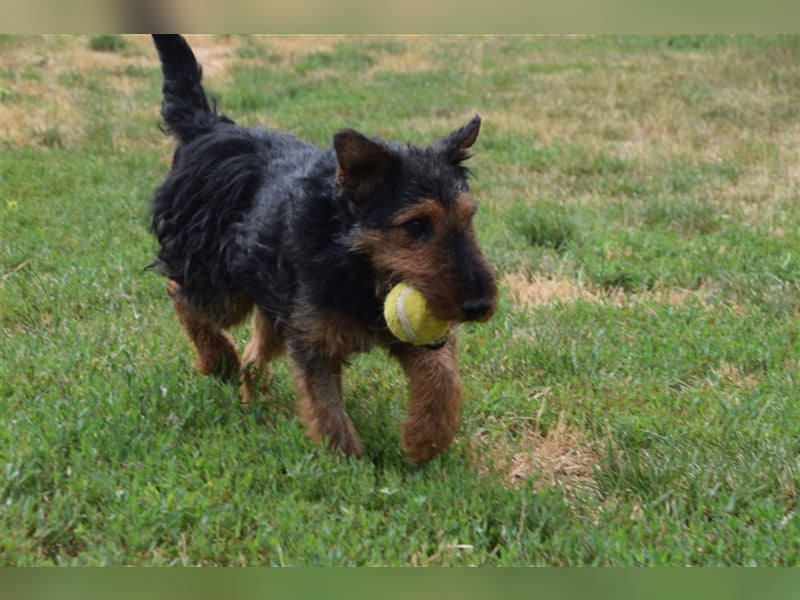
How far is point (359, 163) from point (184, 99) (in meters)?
1.84

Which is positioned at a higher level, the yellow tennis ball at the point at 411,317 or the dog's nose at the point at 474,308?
the dog's nose at the point at 474,308

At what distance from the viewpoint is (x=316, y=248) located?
13.4 feet

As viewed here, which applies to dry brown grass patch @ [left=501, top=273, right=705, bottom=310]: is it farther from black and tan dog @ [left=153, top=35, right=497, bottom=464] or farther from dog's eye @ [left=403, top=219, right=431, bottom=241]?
dog's eye @ [left=403, top=219, right=431, bottom=241]

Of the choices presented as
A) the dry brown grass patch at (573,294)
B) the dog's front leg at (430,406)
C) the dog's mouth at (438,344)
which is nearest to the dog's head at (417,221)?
the dog's mouth at (438,344)

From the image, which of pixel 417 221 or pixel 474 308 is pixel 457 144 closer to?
pixel 417 221

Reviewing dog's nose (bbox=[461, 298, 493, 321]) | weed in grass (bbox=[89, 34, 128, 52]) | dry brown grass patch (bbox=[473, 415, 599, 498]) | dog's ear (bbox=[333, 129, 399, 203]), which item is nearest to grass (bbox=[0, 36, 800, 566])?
dry brown grass patch (bbox=[473, 415, 599, 498])

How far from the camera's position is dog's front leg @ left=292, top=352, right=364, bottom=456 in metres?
4.21

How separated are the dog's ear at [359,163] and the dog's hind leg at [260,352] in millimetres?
1223

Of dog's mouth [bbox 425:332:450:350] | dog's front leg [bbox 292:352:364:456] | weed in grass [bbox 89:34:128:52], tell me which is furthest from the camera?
weed in grass [bbox 89:34:128:52]

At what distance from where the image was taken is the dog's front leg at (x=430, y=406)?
406cm

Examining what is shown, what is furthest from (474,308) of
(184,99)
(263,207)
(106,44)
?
(106,44)

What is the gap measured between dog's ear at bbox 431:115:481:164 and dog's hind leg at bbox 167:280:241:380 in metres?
1.76

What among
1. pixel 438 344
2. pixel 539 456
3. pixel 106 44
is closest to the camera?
pixel 438 344

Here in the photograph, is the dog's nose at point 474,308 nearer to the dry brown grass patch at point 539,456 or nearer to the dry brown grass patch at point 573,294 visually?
the dry brown grass patch at point 539,456
